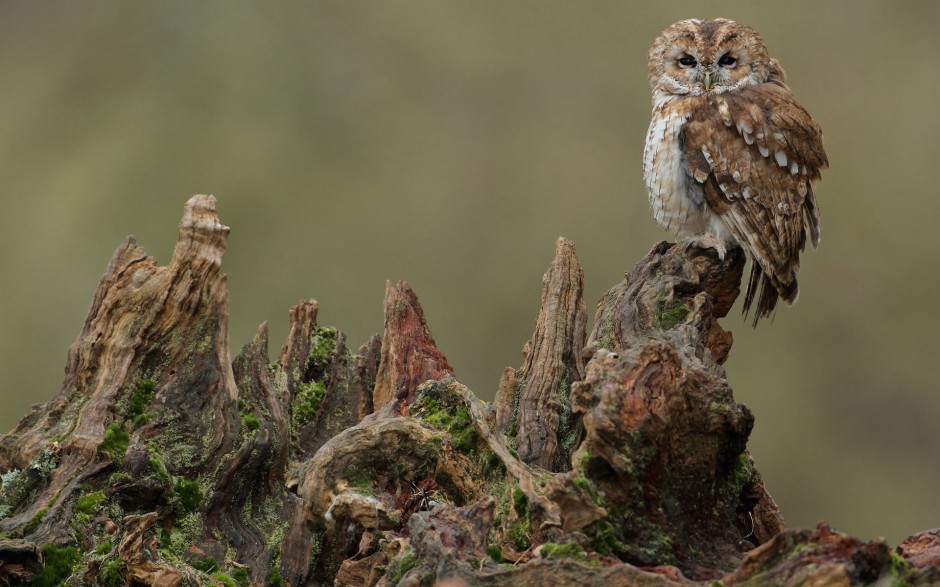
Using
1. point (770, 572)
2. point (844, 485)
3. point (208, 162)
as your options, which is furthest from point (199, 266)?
point (844, 485)

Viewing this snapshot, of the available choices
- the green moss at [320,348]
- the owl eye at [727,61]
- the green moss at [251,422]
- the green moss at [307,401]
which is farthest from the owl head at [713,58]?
the green moss at [251,422]

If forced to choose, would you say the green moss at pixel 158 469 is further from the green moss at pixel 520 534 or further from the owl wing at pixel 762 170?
the owl wing at pixel 762 170

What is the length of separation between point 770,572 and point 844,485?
7358mm

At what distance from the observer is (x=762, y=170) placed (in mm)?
4051

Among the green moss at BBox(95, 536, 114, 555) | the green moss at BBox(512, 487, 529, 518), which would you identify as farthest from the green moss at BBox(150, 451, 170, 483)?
the green moss at BBox(512, 487, 529, 518)

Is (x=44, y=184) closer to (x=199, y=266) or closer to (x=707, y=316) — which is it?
(x=199, y=266)

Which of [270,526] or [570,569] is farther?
[270,526]

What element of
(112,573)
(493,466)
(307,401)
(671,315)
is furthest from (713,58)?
(112,573)

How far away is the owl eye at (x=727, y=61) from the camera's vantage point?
4.30 m

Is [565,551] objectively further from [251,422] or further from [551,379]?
[251,422]

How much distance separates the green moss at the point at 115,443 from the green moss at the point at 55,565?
0.31 m

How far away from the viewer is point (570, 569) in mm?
1990

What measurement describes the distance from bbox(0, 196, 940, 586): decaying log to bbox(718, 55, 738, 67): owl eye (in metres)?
0.97

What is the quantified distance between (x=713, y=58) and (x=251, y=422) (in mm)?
2306
